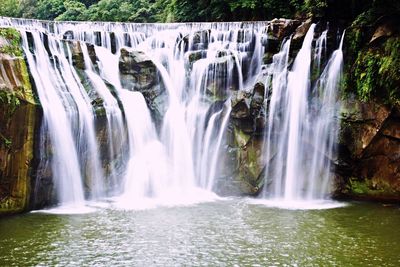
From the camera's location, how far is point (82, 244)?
9.16 metres

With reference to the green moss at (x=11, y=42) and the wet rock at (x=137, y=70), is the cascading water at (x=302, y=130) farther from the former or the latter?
the green moss at (x=11, y=42)

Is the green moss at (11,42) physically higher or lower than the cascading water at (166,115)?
higher

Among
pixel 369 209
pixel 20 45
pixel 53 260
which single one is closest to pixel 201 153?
pixel 369 209

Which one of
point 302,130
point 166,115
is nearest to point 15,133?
point 166,115

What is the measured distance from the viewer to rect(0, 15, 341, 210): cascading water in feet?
45.2

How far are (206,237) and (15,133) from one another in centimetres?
608

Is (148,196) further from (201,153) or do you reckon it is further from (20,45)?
(20,45)

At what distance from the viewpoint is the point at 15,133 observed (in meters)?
11.9

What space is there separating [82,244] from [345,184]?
853cm

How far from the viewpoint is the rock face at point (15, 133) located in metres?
11.7

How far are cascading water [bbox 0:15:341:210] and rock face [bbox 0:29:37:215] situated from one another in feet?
2.14

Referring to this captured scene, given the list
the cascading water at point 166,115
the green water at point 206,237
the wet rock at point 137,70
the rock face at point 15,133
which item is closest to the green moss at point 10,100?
the rock face at point 15,133

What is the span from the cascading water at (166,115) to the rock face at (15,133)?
25.7 inches

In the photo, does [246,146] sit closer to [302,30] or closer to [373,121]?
[373,121]
